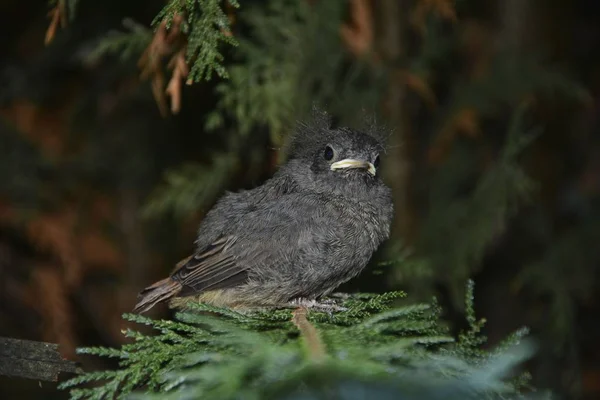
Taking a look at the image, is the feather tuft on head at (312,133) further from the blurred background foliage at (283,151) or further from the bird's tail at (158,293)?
the bird's tail at (158,293)

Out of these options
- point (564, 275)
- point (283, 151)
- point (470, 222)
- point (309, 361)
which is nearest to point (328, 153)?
point (283, 151)

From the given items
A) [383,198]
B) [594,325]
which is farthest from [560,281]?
[383,198]

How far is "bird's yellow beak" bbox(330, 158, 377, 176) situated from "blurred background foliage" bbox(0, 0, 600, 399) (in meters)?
0.49

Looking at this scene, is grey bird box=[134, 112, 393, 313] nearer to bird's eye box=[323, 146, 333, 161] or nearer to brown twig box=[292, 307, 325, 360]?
bird's eye box=[323, 146, 333, 161]

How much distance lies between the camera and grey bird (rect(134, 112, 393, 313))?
3.31 meters

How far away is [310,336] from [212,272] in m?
1.34

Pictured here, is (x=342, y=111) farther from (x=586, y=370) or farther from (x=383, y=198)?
(x=586, y=370)

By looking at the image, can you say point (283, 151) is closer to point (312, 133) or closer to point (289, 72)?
point (312, 133)

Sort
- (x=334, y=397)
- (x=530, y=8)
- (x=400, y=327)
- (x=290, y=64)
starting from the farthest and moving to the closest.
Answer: (x=530, y=8), (x=290, y=64), (x=400, y=327), (x=334, y=397)

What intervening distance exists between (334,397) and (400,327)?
58 cm

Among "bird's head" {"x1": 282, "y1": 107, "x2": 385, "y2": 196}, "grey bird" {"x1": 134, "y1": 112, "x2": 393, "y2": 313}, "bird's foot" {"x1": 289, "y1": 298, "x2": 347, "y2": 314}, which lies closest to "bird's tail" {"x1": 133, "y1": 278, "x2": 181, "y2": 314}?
"grey bird" {"x1": 134, "y1": 112, "x2": 393, "y2": 313}

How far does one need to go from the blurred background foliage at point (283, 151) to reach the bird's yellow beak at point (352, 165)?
49 centimetres

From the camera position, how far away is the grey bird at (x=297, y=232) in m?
3.31

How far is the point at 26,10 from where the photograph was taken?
19.0 feet
